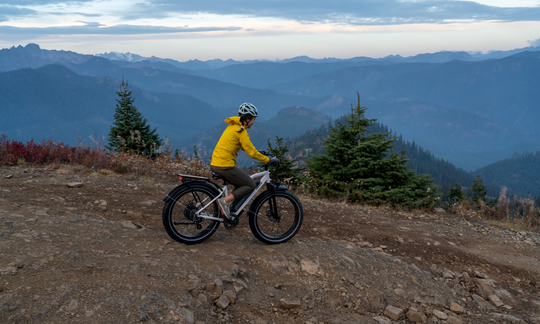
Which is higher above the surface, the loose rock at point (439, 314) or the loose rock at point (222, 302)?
the loose rock at point (222, 302)

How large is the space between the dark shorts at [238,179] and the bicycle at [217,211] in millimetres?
120

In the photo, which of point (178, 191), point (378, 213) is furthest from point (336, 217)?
point (178, 191)

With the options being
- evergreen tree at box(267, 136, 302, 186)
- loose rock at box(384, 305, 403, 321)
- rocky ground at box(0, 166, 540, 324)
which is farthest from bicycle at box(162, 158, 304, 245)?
evergreen tree at box(267, 136, 302, 186)

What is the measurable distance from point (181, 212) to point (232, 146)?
1469mm

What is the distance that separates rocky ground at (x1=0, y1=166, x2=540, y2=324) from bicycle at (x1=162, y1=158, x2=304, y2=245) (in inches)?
10.0

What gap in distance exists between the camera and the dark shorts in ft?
19.0

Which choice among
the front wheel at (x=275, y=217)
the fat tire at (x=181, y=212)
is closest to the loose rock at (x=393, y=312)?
the front wheel at (x=275, y=217)

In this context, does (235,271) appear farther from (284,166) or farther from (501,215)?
(501,215)

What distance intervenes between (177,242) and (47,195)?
164 inches

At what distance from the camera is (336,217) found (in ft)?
29.8

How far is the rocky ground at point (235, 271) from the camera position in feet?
13.3

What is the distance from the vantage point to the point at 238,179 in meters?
5.92

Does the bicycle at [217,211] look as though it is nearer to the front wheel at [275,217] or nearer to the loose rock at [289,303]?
the front wheel at [275,217]

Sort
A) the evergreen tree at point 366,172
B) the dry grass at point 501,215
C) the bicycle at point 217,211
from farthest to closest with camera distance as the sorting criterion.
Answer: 1. the evergreen tree at point 366,172
2. the dry grass at point 501,215
3. the bicycle at point 217,211
